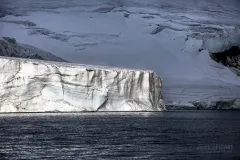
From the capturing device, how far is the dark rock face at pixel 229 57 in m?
46.6

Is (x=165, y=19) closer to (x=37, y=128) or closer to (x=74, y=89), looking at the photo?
(x=74, y=89)

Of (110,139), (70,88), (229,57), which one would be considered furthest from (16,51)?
(229,57)

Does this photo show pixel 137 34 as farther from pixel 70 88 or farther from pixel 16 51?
pixel 70 88

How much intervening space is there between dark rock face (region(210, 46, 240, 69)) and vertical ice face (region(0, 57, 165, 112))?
15.1 m

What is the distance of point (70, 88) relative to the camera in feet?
93.8

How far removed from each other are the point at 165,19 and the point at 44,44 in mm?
10557

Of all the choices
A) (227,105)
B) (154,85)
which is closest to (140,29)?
(227,105)

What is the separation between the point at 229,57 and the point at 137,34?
27.4ft

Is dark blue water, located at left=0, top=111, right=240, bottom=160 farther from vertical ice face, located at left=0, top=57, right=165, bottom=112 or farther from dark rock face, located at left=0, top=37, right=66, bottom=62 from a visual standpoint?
dark rock face, located at left=0, top=37, right=66, bottom=62

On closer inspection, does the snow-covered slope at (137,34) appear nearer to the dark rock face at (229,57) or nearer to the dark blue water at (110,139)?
A: the dark rock face at (229,57)

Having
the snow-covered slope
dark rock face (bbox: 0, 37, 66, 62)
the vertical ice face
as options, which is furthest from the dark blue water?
the snow-covered slope

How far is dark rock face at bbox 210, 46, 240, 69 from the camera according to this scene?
46.6m

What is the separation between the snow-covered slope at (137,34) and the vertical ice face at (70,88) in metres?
8.72

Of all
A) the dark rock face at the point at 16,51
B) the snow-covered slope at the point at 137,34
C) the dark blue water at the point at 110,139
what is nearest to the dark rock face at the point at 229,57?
the snow-covered slope at the point at 137,34
